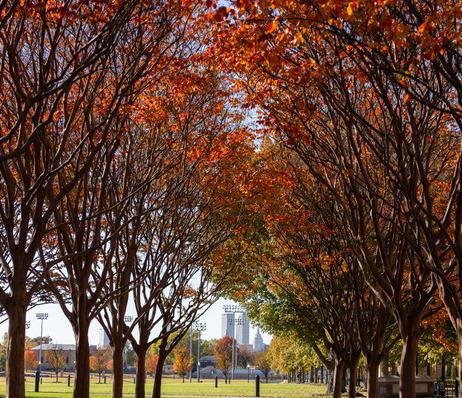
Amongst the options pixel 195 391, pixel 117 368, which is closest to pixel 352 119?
pixel 117 368

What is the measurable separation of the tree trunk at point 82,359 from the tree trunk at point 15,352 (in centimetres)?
282

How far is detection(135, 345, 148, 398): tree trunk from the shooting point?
16.6m

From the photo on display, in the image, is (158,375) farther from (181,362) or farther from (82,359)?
(181,362)

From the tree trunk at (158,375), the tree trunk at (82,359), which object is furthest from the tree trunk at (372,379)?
the tree trunk at (82,359)

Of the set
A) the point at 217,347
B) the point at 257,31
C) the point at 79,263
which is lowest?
the point at 217,347

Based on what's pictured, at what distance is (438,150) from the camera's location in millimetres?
12781

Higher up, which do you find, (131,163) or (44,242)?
(131,163)

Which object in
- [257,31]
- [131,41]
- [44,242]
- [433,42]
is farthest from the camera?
[44,242]

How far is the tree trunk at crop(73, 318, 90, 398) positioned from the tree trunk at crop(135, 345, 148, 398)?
5.98 m

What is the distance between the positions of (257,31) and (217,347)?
10381 centimetres

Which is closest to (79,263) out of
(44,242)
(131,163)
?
(131,163)

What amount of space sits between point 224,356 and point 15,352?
311 feet

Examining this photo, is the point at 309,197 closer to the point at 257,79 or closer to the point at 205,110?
the point at 205,110

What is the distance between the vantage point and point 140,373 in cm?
1716
